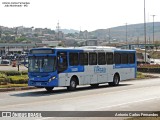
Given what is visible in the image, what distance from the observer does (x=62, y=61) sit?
2617 cm

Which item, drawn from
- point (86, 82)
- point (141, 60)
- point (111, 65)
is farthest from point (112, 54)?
point (141, 60)

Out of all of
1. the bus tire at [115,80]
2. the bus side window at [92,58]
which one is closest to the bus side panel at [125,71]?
the bus tire at [115,80]

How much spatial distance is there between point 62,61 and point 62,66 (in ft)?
1.00

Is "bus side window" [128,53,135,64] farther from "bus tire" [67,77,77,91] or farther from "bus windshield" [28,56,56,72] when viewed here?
"bus windshield" [28,56,56,72]

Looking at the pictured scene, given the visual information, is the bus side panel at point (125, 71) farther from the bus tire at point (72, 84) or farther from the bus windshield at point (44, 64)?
the bus windshield at point (44, 64)

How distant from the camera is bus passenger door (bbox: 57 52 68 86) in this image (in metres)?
25.9

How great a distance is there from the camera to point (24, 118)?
13.8 meters

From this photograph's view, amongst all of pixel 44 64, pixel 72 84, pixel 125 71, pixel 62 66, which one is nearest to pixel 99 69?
pixel 72 84

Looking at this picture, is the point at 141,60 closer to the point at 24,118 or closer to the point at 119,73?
the point at 119,73

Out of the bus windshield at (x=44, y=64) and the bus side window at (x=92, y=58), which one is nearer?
the bus windshield at (x=44, y=64)

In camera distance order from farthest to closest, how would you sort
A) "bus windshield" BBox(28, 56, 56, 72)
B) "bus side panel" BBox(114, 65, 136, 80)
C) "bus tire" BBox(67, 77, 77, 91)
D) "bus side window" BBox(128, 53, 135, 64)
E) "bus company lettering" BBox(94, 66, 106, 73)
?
1. "bus side window" BBox(128, 53, 135, 64)
2. "bus side panel" BBox(114, 65, 136, 80)
3. "bus company lettering" BBox(94, 66, 106, 73)
4. "bus tire" BBox(67, 77, 77, 91)
5. "bus windshield" BBox(28, 56, 56, 72)

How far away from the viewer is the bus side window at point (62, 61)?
25906 millimetres

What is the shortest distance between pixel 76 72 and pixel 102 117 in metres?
13.3

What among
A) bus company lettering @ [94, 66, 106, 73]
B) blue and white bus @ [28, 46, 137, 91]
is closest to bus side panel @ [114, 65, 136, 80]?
blue and white bus @ [28, 46, 137, 91]
